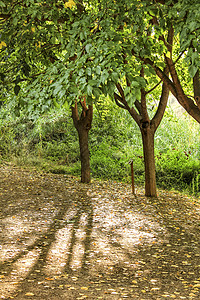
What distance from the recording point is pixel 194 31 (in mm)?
3377

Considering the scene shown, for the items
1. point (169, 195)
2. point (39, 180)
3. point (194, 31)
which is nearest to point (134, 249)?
point (194, 31)

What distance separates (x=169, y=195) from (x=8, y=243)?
17.3ft

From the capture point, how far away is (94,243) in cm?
502

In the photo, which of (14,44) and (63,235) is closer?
(14,44)

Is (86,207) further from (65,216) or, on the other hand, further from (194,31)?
(194,31)

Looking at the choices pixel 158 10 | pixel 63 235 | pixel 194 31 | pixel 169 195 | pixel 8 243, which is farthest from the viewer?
pixel 169 195

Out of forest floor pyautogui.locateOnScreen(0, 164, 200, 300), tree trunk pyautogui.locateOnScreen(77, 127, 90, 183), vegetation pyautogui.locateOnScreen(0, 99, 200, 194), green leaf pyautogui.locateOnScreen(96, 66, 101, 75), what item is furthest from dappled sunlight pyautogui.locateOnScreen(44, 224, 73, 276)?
vegetation pyautogui.locateOnScreen(0, 99, 200, 194)

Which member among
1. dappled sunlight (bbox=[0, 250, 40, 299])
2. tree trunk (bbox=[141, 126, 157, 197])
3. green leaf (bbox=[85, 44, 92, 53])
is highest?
green leaf (bbox=[85, 44, 92, 53])

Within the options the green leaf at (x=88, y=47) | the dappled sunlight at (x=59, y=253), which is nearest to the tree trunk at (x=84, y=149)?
the dappled sunlight at (x=59, y=253)

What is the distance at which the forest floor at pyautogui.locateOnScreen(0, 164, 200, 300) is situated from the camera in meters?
3.42

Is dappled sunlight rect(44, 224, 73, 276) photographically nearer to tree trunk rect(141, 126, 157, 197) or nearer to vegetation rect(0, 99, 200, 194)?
tree trunk rect(141, 126, 157, 197)

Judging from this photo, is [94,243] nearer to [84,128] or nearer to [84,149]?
[84,149]

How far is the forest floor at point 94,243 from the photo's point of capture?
3.42 m

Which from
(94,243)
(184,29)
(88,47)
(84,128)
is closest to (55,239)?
(94,243)
